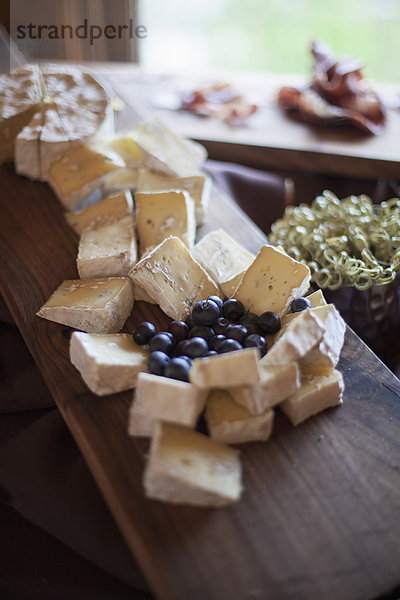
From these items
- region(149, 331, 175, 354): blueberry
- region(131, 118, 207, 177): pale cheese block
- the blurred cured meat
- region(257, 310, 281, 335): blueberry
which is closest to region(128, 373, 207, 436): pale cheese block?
region(149, 331, 175, 354): blueberry

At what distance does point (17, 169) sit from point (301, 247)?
78cm

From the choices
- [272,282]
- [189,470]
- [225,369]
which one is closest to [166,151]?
[272,282]

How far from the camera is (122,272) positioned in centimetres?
119

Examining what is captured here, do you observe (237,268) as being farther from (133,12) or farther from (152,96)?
(133,12)

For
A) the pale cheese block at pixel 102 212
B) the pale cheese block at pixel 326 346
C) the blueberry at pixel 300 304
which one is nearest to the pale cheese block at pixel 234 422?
the pale cheese block at pixel 326 346

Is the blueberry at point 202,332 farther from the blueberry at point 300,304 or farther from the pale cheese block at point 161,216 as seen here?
the pale cheese block at point 161,216

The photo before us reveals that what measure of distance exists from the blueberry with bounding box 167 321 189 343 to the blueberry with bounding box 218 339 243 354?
0.32ft

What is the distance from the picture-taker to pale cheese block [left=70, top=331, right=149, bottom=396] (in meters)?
0.93

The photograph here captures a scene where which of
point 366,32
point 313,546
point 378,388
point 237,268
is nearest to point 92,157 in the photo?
point 237,268

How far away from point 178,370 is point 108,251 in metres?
0.40

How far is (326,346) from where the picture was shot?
37.5 inches

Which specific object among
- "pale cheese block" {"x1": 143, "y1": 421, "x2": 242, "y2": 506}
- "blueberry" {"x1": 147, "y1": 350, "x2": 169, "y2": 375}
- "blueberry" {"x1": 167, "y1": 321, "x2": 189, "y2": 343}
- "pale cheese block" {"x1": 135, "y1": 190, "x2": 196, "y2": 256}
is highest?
"pale cheese block" {"x1": 135, "y1": 190, "x2": 196, "y2": 256}

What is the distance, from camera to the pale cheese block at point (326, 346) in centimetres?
95

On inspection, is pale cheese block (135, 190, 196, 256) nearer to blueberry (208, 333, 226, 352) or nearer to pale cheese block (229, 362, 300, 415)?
blueberry (208, 333, 226, 352)
